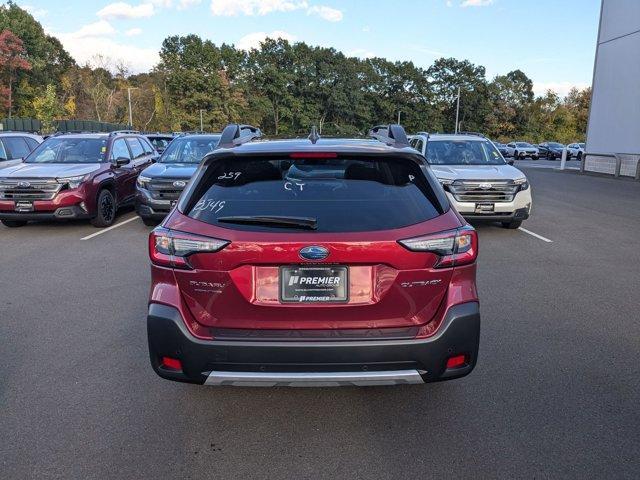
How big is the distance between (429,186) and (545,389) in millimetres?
1782

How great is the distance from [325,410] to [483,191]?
6.85 metres

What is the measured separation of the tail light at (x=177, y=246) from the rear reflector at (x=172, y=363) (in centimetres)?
53

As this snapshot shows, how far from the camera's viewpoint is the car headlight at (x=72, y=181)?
9602 millimetres

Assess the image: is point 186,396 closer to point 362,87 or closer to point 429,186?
point 429,186

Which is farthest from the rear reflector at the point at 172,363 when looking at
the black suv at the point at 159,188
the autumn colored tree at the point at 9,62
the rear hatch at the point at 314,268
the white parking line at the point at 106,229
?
the autumn colored tree at the point at 9,62

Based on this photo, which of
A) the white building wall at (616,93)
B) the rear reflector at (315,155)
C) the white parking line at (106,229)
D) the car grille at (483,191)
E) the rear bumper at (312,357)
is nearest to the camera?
the rear bumper at (312,357)

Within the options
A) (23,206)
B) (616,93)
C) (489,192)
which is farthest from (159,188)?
(616,93)

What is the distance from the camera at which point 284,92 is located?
94562mm

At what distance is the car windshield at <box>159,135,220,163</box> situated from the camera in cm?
1144

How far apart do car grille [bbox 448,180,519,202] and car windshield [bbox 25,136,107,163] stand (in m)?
7.08

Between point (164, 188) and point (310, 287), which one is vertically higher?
point (310, 287)

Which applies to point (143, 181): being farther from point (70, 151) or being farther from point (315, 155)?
point (315, 155)

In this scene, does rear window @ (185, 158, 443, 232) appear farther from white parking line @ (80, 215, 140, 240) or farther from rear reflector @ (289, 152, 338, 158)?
white parking line @ (80, 215, 140, 240)

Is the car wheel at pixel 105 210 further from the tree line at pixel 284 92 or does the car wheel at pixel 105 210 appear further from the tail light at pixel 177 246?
the tree line at pixel 284 92
